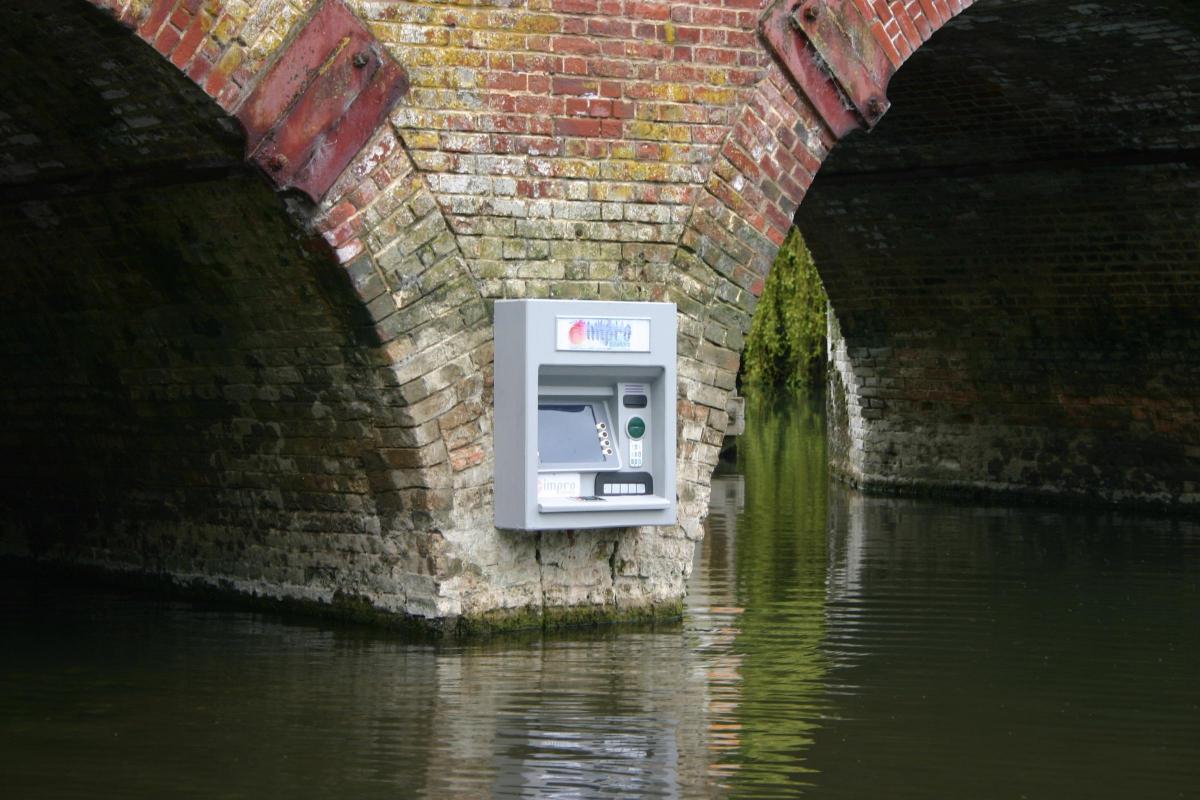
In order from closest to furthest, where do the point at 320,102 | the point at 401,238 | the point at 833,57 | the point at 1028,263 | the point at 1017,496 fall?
the point at 320,102 < the point at 401,238 < the point at 833,57 < the point at 1028,263 < the point at 1017,496

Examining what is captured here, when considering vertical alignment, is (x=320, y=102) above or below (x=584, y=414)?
above

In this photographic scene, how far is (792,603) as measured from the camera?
10.4 m

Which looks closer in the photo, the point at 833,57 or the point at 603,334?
the point at 603,334

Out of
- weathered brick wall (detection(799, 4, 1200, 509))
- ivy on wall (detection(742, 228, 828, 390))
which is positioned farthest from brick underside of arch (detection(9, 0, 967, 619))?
ivy on wall (detection(742, 228, 828, 390))

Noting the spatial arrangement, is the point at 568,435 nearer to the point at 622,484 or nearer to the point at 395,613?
the point at 622,484

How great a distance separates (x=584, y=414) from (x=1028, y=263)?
7106 millimetres

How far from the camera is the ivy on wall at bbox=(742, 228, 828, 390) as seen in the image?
36469 mm

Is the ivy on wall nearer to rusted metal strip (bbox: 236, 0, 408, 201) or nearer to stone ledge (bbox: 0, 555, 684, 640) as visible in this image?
stone ledge (bbox: 0, 555, 684, 640)

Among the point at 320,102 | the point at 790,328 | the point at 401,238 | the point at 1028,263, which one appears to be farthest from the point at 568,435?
the point at 790,328

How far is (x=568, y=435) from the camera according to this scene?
8.95 meters

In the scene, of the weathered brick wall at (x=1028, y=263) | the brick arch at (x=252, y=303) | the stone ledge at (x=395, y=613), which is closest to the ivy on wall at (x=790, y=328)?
the weathered brick wall at (x=1028, y=263)

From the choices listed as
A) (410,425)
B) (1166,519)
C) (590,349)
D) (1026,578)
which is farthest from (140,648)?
(1166,519)

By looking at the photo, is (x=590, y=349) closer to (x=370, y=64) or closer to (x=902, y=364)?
(x=370, y=64)

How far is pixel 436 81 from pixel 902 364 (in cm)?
875
